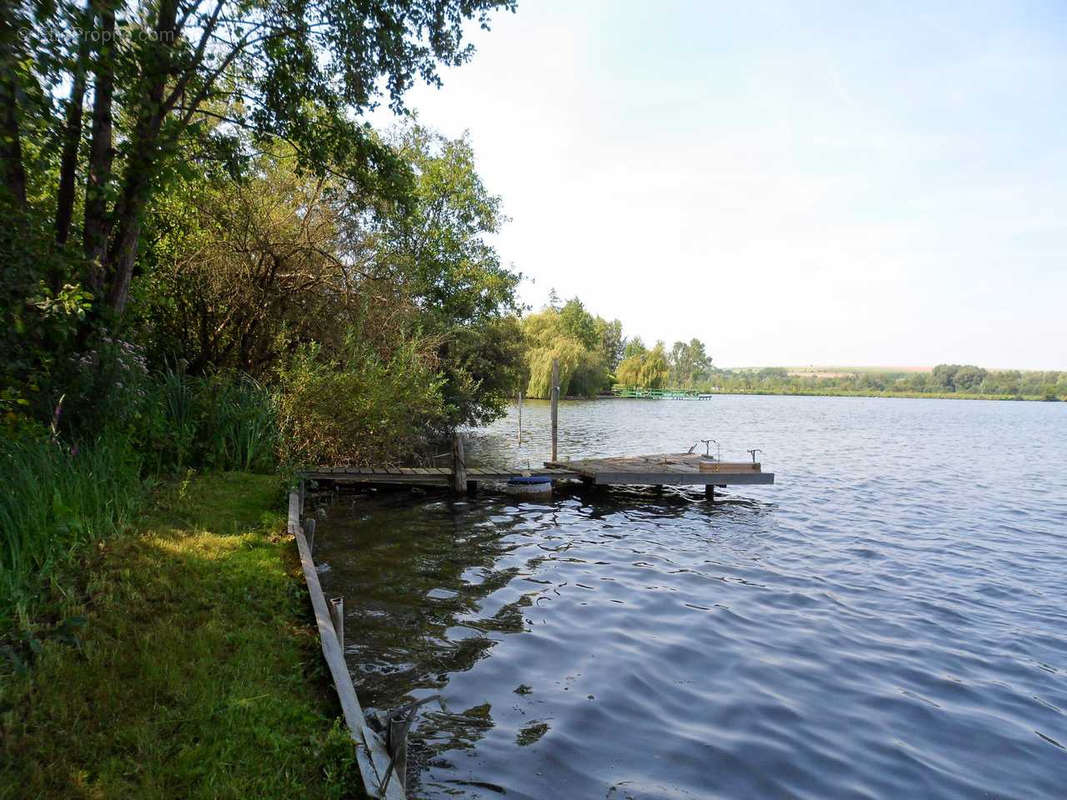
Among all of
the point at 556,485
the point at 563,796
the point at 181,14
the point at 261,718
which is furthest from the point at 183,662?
the point at 556,485

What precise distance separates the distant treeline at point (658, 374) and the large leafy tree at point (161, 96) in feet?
105

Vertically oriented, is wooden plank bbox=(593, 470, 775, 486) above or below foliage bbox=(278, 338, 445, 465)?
below

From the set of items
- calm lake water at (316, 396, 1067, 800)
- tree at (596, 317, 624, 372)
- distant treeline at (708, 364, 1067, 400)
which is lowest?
calm lake water at (316, 396, 1067, 800)

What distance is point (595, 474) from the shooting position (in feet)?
50.5

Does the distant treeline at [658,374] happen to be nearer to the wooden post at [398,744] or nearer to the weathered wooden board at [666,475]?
the weathered wooden board at [666,475]

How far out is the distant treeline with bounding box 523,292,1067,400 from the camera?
6316 cm

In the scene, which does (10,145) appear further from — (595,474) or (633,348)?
(633,348)

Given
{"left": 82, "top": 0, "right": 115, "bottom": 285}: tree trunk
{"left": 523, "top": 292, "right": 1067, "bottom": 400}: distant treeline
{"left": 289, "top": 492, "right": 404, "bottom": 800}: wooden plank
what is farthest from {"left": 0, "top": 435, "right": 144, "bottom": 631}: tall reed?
{"left": 523, "top": 292, "right": 1067, "bottom": 400}: distant treeline

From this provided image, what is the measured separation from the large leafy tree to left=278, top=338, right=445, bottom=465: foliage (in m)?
3.97

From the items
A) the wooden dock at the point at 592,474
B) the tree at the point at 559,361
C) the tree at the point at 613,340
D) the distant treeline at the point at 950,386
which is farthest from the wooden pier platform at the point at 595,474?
the distant treeline at the point at 950,386

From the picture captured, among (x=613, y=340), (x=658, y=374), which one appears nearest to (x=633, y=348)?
(x=613, y=340)

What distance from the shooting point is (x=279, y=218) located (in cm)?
1397

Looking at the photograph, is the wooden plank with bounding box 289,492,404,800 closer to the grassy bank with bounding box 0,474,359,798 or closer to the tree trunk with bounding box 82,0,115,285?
the grassy bank with bounding box 0,474,359,798

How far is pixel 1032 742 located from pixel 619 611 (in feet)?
13.2
